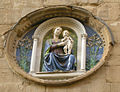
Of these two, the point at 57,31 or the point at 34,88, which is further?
the point at 57,31

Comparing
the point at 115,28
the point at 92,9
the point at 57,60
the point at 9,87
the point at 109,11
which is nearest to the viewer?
the point at 9,87

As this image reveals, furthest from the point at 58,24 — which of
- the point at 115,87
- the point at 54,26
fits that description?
the point at 115,87

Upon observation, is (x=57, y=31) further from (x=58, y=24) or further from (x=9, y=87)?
(x=9, y=87)

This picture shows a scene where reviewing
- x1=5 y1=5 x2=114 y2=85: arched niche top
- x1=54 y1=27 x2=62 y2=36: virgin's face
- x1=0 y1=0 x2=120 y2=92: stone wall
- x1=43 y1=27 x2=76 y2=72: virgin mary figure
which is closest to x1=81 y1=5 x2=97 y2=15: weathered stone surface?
x1=0 y1=0 x2=120 y2=92: stone wall

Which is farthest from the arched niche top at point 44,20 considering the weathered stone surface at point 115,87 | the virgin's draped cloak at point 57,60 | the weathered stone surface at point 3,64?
the weathered stone surface at point 115,87

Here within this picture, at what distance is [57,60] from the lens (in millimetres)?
8617

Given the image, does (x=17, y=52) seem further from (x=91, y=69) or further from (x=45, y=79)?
(x=91, y=69)

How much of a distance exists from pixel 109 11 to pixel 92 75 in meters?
1.76

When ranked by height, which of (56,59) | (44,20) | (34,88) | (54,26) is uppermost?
(44,20)

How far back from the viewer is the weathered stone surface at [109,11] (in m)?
9.02

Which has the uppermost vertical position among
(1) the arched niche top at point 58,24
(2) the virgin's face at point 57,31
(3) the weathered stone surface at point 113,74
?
(1) the arched niche top at point 58,24

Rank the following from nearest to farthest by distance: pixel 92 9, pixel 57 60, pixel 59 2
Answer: pixel 57 60, pixel 92 9, pixel 59 2

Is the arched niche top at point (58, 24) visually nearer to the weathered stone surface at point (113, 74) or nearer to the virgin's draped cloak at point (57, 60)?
the virgin's draped cloak at point (57, 60)

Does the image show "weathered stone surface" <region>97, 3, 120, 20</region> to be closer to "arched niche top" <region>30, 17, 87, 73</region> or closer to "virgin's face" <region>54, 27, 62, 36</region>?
"arched niche top" <region>30, 17, 87, 73</region>
